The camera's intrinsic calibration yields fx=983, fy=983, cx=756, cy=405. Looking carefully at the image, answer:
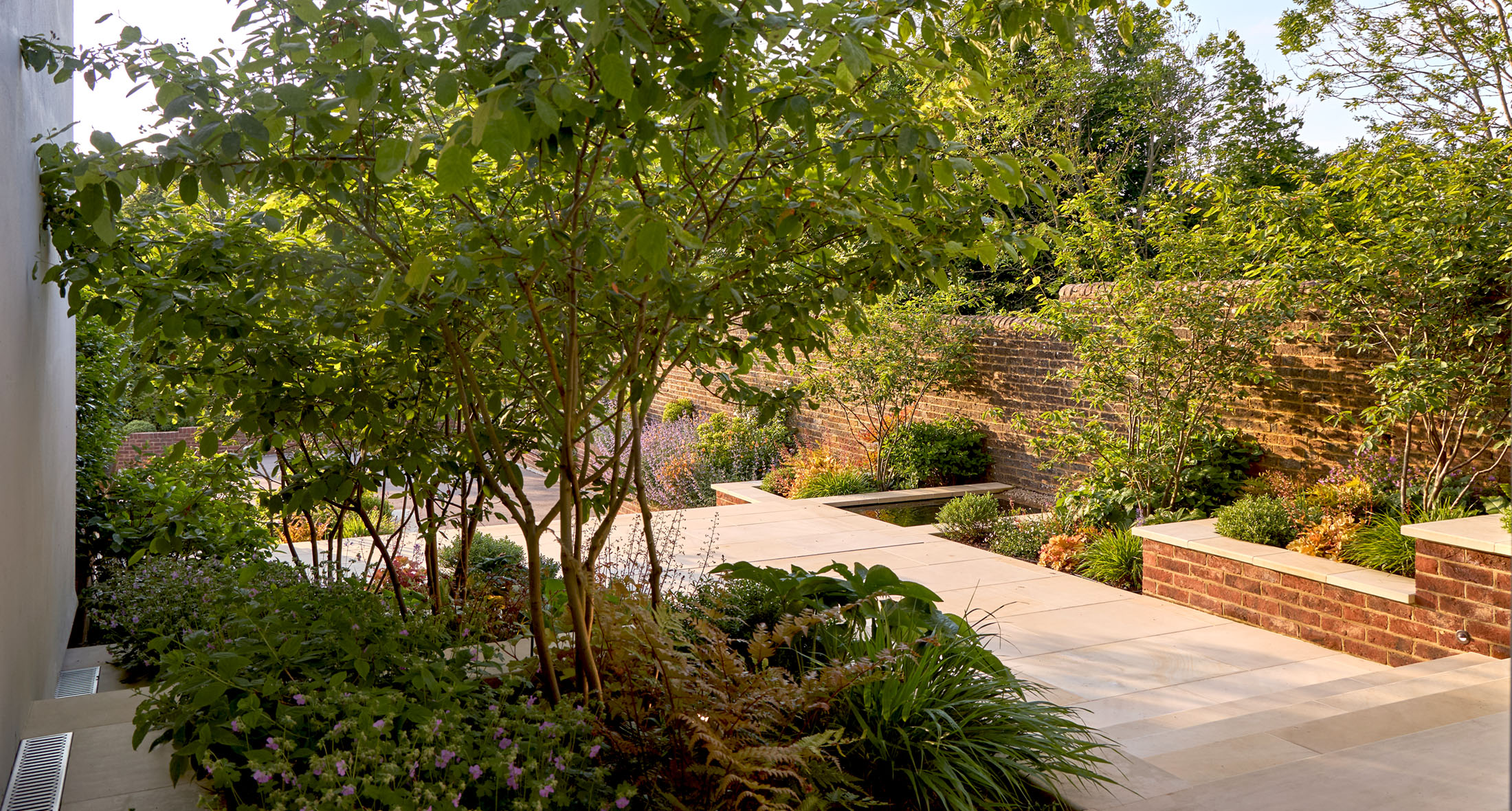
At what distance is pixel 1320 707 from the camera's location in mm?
4027

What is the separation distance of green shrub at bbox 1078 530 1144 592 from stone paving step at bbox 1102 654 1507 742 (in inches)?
72.5

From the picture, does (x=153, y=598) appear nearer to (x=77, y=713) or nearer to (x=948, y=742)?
(x=77, y=713)

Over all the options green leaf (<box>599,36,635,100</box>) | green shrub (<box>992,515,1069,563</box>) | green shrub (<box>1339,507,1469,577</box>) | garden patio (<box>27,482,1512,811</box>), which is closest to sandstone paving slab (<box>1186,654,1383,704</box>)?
garden patio (<box>27,482,1512,811</box>)

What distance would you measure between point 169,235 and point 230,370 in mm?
707

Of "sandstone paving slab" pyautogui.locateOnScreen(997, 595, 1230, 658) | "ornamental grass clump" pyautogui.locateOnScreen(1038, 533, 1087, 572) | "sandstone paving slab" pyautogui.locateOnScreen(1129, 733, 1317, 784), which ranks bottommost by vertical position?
"sandstone paving slab" pyautogui.locateOnScreen(997, 595, 1230, 658)

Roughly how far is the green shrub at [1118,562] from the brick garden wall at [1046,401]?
138 centimetres

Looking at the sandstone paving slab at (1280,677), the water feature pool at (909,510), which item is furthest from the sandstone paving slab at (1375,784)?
the water feature pool at (909,510)

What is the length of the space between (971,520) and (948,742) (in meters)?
5.60

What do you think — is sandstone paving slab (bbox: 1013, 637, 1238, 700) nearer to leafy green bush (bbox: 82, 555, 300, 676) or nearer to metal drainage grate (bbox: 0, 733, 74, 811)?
leafy green bush (bbox: 82, 555, 300, 676)

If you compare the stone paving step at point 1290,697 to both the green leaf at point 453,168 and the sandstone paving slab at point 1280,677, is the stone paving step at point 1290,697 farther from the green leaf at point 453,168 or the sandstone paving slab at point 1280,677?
the green leaf at point 453,168

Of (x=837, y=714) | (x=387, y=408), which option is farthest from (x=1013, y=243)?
(x=387, y=408)

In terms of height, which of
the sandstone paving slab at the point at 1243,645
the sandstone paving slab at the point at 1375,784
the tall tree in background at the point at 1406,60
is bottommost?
the sandstone paving slab at the point at 1243,645

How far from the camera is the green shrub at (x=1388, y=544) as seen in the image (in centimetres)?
548

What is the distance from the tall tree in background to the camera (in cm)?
953
